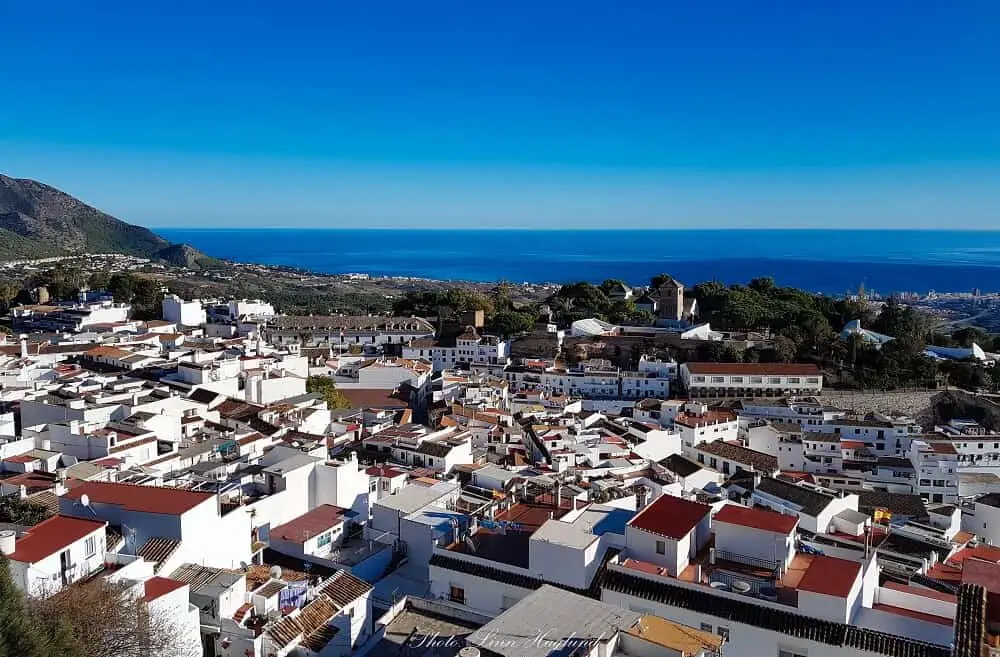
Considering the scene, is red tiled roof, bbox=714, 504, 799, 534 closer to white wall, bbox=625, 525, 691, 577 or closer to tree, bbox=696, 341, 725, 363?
white wall, bbox=625, 525, 691, 577

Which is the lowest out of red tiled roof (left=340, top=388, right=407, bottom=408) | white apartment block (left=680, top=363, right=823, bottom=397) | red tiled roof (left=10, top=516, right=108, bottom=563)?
red tiled roof (left=340, top=388, right=407, bottom=408)

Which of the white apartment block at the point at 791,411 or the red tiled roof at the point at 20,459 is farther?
the white apartment block at the point at 791,411

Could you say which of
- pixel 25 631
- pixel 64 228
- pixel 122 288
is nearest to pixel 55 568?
pixel 25 631

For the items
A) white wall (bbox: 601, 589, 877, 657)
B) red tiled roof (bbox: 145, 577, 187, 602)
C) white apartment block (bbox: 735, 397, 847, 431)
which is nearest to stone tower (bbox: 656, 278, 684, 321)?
white apartment block (bbox: 735, 397, 847, 431)

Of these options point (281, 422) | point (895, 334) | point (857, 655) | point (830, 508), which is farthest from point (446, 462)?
point (895, 334)

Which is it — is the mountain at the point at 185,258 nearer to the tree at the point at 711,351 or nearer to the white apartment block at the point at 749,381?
the tree at the point at 711,351

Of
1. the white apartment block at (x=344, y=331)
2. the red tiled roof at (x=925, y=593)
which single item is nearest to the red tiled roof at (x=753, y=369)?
the white apartment block at (x=344, y=331)
